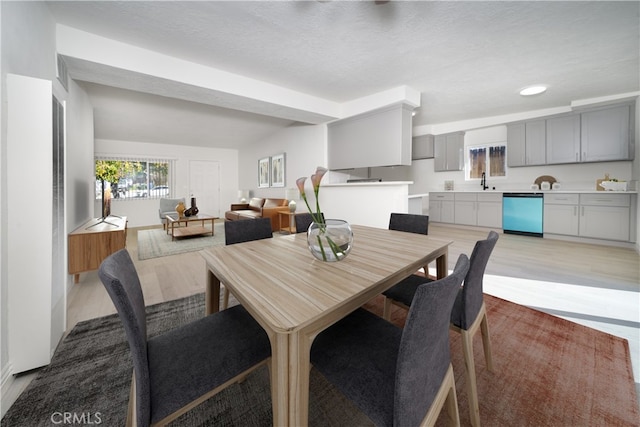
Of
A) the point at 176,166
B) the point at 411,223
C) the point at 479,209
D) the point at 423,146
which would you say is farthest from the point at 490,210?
the point at 176,166

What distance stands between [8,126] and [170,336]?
4.91 ft

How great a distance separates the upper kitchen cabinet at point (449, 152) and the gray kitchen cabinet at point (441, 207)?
0.67m

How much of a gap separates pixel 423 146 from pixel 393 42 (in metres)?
4.03

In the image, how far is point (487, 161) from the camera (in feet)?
18.4

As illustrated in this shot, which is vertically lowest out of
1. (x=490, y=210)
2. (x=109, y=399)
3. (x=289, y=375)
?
(x=109, y=399)

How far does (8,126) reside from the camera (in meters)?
1.32

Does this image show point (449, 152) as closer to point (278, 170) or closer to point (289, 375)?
point (278, 170)

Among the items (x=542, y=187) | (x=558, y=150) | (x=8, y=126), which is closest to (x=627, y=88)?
(x=558, y=150)

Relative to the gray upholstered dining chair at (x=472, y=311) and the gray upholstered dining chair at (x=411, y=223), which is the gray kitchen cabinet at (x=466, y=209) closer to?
the gray upholstered dining chair at (x=411, y=223)

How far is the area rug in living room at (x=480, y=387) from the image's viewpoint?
3.60 feet

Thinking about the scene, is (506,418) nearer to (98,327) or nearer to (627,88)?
(98,327)

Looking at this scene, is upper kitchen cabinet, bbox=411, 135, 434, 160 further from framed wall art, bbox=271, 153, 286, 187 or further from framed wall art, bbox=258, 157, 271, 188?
framed wall art, bbox=258, 157, 271, 188

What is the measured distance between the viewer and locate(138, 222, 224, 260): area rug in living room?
12.8 ft

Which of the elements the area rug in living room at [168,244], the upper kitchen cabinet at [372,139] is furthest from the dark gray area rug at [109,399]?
the upper kitchen cabinet at [372,139]
